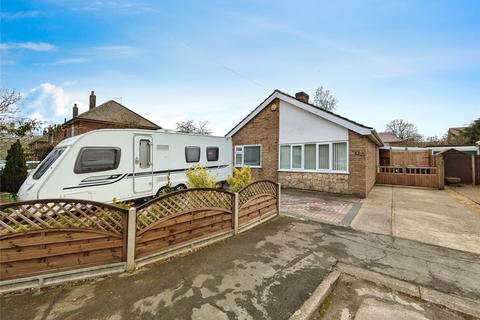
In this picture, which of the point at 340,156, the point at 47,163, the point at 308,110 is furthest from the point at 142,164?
the point at 340,156

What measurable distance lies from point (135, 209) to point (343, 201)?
8.13m

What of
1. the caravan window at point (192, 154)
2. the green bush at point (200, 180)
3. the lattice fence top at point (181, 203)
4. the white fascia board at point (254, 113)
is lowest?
the lattice fence top at point (181, 203)

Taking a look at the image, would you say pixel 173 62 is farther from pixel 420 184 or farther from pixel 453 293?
pixel 420 184

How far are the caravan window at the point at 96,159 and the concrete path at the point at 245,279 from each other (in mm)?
3959

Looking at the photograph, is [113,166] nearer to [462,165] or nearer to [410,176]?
[410,176]

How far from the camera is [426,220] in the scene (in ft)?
19.6

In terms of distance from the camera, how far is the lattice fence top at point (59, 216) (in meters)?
2.57

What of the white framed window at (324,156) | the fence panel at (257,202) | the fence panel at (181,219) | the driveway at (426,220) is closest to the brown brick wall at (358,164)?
the driveway at (426,220)

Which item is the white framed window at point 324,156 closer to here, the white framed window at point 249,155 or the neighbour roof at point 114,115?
the white framed window at point 249,155

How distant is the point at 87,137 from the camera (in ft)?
19.3

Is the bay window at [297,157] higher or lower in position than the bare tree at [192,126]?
lower

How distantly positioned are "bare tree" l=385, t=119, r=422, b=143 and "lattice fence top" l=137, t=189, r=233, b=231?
57.0m

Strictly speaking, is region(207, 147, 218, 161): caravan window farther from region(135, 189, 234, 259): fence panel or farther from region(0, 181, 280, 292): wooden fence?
region(0, 181, 280, 292): wooden fence

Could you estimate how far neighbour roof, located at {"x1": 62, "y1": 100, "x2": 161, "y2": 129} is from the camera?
19.4 m
